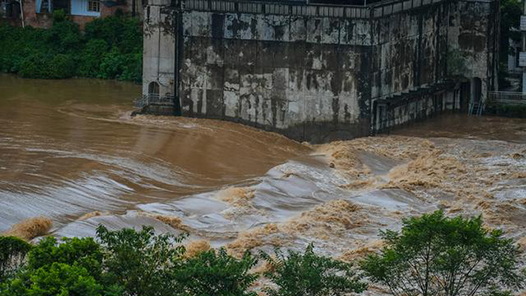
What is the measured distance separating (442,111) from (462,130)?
2.97 meters

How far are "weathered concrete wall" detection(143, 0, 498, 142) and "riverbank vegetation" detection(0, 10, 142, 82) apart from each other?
9013 millimetres

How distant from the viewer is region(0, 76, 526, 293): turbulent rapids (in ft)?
118

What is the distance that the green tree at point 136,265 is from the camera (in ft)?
81.7

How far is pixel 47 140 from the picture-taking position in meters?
45.4

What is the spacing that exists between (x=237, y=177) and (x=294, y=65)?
26.1 feet

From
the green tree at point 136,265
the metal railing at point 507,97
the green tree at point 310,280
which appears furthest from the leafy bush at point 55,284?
the metal railing at point 507,97

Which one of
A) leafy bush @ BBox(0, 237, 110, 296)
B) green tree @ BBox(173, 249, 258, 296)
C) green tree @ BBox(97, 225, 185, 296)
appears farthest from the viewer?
green tree @ BBox(97, 225, 185, 296)

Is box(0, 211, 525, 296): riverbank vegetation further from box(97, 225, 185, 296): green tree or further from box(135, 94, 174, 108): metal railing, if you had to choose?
box(135, 94, 174, 108): metal railing

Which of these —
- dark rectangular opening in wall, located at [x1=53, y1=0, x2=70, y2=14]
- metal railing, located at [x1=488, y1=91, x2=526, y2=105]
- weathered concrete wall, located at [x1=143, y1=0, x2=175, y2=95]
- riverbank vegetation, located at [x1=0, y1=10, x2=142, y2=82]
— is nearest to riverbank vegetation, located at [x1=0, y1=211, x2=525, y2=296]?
weathered concrete wall, located at [x1=143, y1=0, x2=175, y2=95]

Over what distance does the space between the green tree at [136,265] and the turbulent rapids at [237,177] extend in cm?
820

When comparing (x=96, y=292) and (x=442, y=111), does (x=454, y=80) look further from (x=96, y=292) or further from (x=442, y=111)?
(x=96, y=292)

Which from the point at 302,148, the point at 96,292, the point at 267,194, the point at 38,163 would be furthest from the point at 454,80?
the point at 96,292

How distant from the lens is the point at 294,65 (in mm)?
49281

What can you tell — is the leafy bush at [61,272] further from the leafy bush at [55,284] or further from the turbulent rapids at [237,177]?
the turbulent rapids at [237,177]
